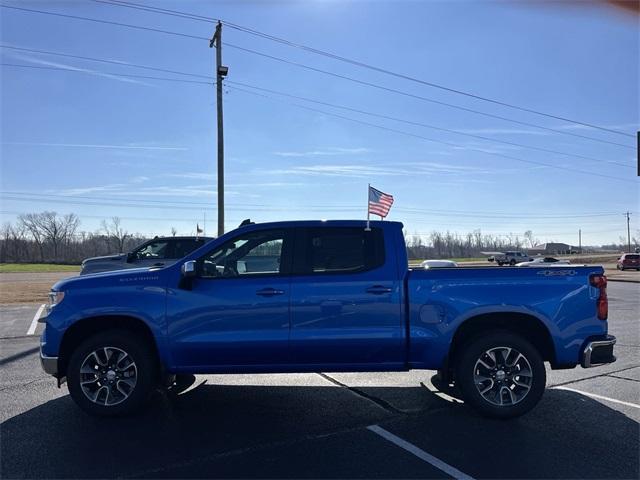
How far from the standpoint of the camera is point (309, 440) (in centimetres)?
462

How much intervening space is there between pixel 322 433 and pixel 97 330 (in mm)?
2574

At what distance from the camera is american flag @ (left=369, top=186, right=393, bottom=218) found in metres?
7.40

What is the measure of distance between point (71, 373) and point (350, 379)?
340 centimetres

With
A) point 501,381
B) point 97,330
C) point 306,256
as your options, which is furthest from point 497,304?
point 97,330

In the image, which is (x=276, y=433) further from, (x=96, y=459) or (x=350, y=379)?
(x=350, y=379)

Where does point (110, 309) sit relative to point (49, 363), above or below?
above

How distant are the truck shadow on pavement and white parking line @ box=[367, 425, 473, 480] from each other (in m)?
0.07

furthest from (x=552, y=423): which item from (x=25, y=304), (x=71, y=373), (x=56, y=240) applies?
(x=56, y=240)

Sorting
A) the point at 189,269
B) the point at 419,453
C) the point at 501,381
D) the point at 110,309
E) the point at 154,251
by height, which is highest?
the point at 154,251

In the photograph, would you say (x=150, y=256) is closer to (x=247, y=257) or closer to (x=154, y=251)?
(x=154, y=251)

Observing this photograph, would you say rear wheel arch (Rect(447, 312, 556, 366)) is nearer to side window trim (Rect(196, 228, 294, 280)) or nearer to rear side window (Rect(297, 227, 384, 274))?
rear side window (Rect(297, 227, 384, 274))

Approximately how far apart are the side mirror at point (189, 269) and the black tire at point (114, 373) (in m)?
0.89

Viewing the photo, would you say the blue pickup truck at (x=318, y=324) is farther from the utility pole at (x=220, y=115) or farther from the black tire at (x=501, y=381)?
the utility pole at (x=220, y=115)

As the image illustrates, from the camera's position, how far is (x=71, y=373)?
5.16 metres
